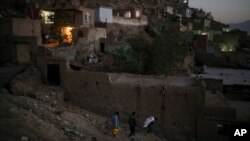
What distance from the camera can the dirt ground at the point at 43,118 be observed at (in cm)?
1010

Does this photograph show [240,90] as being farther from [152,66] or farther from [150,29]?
[150,29]

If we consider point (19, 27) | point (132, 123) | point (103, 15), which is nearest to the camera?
point (132, 123)

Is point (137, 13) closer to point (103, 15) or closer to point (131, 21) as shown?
point (131, 21)

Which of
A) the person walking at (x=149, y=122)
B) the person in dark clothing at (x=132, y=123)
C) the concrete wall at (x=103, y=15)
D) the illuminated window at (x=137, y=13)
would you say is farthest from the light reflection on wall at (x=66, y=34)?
the illuminated window at (x=137, y=13)

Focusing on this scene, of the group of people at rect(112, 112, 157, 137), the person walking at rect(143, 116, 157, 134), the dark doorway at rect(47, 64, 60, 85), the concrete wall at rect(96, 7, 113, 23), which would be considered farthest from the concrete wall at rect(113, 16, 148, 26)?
the person walking at rect(143, 116, 157, 134)

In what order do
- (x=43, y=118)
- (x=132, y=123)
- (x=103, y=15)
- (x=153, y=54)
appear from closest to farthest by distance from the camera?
(x=43, y=118)
(x=132, y=123)
(x=153, y=54)
(x=103, y=15)

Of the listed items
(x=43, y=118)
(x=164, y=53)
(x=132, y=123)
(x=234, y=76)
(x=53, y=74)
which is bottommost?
(x=132, y=123)

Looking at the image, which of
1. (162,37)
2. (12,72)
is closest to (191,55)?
(162,37)

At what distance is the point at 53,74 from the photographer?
16.9 meters

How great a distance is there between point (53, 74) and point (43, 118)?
512 cm

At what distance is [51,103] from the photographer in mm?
14914

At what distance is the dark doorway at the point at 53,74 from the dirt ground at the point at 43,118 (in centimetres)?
51

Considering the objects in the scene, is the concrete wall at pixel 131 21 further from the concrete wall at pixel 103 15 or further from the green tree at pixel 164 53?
the green tree at pixel 164 53

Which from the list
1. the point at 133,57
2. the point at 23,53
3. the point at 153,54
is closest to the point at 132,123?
the point at 133,57
